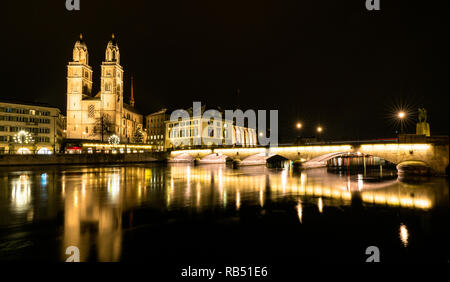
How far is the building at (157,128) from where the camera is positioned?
126 meters

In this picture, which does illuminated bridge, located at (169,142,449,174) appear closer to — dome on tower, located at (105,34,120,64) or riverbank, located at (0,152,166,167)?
riverbank, located at (0,152,166,167)

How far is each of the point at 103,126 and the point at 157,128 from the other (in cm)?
3476

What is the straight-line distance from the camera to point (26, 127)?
76.9 m

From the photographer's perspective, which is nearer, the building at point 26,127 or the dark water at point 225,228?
the dark water at point 225,228

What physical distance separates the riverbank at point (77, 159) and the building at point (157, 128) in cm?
3906

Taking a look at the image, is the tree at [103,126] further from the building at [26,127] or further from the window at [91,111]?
the building at [26,127]

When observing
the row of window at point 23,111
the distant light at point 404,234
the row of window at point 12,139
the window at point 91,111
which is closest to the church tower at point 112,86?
the window at point 91,111

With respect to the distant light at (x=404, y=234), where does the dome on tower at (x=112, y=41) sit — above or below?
above

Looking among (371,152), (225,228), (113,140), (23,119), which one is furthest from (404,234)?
(113,140)

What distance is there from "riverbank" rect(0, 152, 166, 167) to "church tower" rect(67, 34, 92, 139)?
3470cm

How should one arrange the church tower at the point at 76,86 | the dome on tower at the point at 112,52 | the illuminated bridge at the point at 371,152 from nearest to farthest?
1. the illuminated bridge at the point at 371,152
2. the church tower at the point at 76,86
3. the dome on tower at the point at 112,52

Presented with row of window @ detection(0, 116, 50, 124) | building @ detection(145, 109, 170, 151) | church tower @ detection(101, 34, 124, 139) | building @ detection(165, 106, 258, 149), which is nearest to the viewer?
row of window @ detection(0, 116, 50, 124)

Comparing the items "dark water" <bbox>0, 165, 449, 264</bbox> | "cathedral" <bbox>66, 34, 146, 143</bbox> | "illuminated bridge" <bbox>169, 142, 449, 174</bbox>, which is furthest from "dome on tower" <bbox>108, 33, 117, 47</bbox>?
"dark water" <bbox>0, 165, 449, 264</bbox>

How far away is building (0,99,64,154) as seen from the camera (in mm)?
73062
